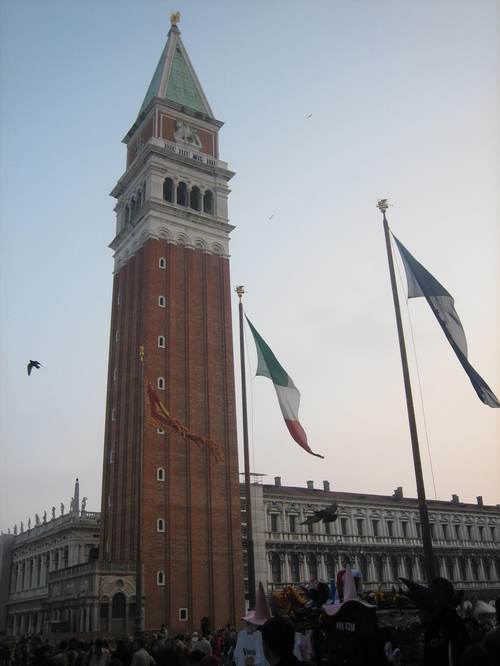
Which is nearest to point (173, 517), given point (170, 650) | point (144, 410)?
point (144, 410)

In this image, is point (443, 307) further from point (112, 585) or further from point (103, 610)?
point (103, 610)

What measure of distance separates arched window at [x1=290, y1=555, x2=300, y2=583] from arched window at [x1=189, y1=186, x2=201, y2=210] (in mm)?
32861

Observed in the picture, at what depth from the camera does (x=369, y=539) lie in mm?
64062

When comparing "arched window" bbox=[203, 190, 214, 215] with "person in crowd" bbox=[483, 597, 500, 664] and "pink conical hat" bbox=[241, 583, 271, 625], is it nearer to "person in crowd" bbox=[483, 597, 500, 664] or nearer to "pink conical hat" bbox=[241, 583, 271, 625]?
"pink conical hat" bbox=[241, 583, 271, 625]

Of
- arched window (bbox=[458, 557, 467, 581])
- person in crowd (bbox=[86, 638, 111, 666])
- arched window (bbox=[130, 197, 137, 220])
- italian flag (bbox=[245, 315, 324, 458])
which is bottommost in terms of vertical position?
person in crowd (bbox=[86, 638, 111, 666])

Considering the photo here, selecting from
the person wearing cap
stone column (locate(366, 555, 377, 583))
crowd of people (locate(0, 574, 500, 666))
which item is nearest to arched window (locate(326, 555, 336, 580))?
stone column (locate(366, 555, 377, 583))

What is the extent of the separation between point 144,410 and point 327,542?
25.1 meters

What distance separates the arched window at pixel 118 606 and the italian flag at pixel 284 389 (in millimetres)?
22331

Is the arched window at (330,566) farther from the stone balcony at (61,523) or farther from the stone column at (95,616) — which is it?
the stone column at (95,616)

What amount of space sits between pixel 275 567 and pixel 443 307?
4305cm

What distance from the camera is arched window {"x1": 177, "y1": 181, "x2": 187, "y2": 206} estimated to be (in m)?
56.8

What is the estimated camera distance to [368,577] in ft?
202

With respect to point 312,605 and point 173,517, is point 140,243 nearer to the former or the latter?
point 173,517

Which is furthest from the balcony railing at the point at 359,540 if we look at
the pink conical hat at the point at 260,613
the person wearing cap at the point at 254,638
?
the pink conical hat at the point at 260,613
